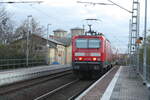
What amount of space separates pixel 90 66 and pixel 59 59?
46634 mm

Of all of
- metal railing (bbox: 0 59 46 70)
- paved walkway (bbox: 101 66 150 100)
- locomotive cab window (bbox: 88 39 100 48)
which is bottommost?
paved walkway (bbox: 101 66 150 100)

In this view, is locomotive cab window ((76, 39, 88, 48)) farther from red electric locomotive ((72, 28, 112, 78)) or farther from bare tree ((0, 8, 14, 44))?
bare tree ((0, 8, 14, 44))

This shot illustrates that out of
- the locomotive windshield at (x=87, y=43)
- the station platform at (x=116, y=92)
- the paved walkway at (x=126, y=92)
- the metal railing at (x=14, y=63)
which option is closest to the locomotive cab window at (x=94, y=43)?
the locomotive windshield at (x=87, y=43)

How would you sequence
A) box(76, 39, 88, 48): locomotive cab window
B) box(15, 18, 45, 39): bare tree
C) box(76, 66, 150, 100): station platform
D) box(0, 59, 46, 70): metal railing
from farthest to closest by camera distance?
box(15, 18, 45, 39): bare tree → box(0, 59, 46, 70): metal railing → box(76, 39, 88, 48): locomotive cab window → box(76, 66, 150, 100): station platform

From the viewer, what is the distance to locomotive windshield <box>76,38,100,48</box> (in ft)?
78.8

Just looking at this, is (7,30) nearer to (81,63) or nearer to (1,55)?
(1,55)

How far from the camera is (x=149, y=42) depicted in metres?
28.5

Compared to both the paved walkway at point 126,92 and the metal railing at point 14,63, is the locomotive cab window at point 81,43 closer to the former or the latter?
the paved walkway at point 126,92

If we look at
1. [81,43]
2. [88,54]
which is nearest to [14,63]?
[81,43]

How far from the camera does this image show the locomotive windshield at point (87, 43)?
2403 cm

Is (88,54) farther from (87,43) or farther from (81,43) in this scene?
(81,43)

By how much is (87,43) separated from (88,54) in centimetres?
100

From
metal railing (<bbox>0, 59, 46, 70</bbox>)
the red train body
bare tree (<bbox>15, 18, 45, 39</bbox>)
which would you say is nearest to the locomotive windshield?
the red train body

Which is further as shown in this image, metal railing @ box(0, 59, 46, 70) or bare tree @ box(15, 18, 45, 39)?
bare tree @ box(15, 18, 45, 39)
